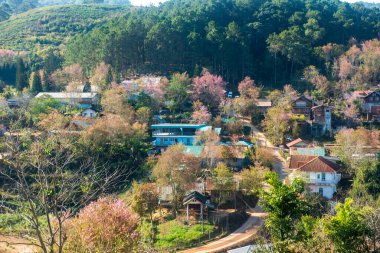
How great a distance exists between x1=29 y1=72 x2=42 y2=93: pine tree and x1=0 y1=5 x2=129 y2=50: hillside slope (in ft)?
63.1

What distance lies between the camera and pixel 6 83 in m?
41.6

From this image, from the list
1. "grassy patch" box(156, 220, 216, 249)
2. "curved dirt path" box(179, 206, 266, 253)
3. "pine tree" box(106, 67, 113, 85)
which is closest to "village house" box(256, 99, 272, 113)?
"pine tree" box(106, 67, 113, 85)

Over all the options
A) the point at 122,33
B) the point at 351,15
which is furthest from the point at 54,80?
the point at 351,15

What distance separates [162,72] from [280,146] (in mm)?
15368

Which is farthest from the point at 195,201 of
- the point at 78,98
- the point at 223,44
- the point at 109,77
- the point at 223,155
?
the point at 223,44

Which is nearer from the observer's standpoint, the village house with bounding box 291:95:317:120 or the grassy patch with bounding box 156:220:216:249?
the grassy patch with bounding box 156:220:216:249

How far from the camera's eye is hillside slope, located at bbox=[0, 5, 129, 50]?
185 ft

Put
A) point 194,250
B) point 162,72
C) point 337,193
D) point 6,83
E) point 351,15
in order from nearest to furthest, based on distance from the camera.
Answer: point 194,250, point 337,193, point 162,72, point 6,83, point 351,15

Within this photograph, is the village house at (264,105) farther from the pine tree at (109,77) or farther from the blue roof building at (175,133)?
the pine tree at (109,77)

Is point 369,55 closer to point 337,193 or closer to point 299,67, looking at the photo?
point 299,67

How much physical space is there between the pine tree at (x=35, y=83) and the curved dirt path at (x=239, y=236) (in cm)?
2368

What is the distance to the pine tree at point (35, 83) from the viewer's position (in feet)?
118

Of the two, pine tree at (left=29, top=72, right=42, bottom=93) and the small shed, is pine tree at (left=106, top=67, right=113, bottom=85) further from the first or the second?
the small shed

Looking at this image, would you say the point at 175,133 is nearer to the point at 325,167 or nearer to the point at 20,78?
the point at 325,167
